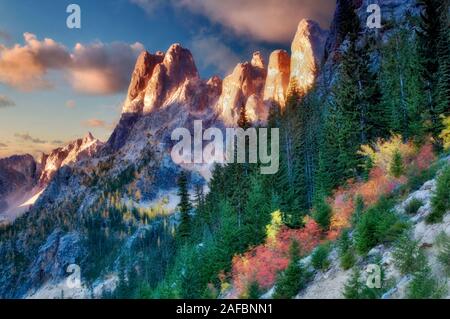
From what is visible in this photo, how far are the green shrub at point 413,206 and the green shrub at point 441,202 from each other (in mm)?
2239

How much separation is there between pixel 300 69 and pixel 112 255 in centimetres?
10962

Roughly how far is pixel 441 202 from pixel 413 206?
8.74 ft

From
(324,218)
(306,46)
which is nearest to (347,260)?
(324,218)

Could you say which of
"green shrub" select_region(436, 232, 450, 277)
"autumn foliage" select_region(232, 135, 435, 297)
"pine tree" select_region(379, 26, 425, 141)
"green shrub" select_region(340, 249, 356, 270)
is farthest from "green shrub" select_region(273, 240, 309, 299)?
"pine tree" select_region(379, 26, 425, 141)

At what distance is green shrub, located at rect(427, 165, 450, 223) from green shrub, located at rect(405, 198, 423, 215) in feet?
7.35

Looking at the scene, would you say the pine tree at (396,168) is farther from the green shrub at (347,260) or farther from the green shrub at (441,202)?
the green shrub at (347,260)

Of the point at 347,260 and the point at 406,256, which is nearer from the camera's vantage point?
the point at 406,256

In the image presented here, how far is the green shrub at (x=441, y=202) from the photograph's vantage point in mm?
18500

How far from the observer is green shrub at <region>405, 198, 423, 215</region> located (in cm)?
2108

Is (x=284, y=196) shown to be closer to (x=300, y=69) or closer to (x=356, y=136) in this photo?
(x=356, y=136)

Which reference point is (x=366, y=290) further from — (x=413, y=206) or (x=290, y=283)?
(x=413, y=206)

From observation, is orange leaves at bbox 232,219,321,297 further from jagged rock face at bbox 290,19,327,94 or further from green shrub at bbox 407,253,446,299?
jagged rock face at bbox 290,19,327,94

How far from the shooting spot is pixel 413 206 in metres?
21.2

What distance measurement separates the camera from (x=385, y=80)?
57250 millimetres
